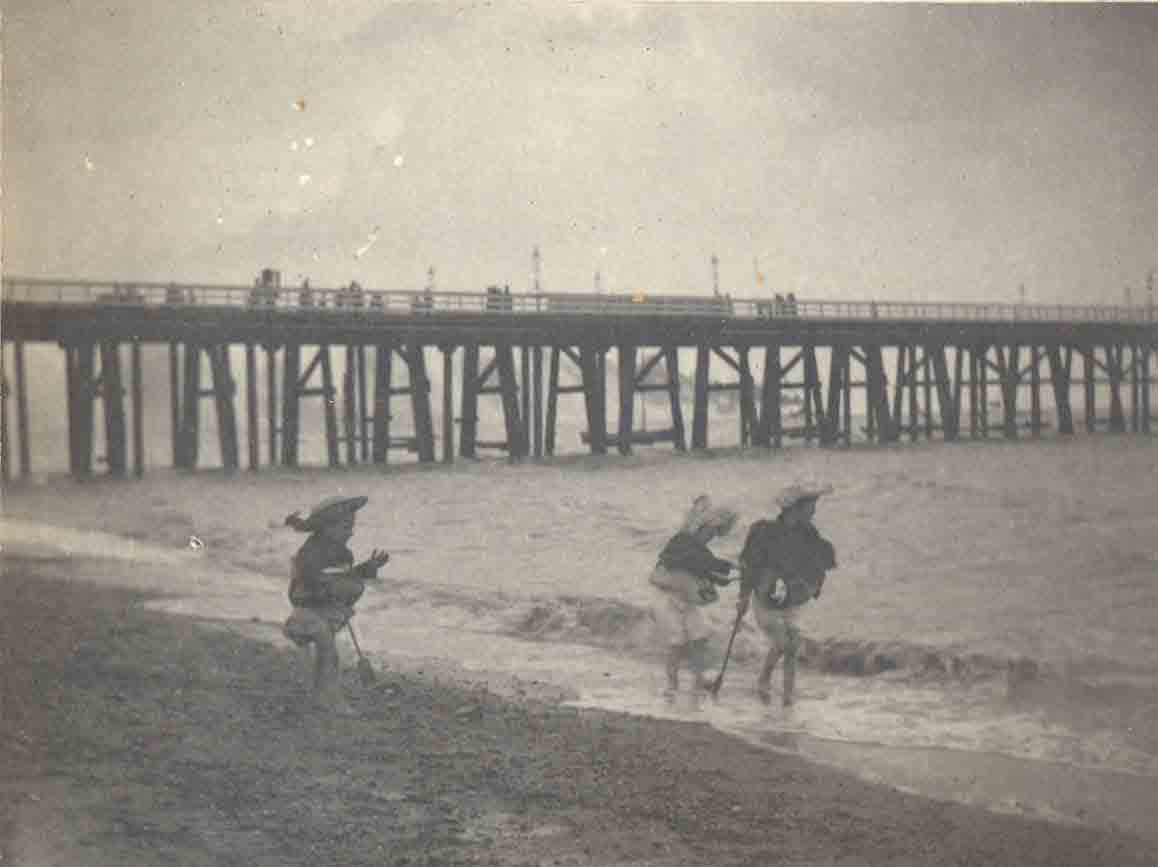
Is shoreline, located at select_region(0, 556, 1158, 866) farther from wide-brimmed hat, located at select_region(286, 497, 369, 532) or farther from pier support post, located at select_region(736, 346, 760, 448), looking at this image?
pier support post, located at select_region(736, 346, 760, 448)

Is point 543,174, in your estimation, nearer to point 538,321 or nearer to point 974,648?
point 974,648

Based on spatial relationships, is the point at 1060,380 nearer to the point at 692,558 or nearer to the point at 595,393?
the point at 595,393

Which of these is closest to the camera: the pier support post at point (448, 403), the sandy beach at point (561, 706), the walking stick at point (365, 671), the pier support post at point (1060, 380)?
the sandy beach at point (561, 706)

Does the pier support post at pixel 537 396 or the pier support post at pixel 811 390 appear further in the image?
the pier support post at pixel 811 390

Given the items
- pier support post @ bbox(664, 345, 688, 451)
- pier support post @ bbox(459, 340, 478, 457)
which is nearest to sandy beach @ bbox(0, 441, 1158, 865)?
pier support post @ bbox(459, 340, 478, 457)

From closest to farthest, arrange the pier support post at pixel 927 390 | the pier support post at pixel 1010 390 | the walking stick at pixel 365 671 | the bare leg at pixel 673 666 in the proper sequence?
the walking stick at pixel 365 671 → the bare leg at pixel 673 666 → the pier support post at pixel 1010 390 → the pier support post at pixel 927 390

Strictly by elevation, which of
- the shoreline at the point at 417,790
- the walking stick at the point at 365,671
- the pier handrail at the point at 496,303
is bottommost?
the shoreline at the point at 417,790

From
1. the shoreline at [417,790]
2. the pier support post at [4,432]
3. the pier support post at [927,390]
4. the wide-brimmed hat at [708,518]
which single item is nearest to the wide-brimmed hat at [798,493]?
the wide-brimmed hat at [708,518]

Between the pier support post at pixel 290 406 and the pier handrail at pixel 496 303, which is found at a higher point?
the pier handrail at pixel 496 303

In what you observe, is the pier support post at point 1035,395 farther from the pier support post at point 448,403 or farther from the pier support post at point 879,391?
the pier support post at point 448,403
